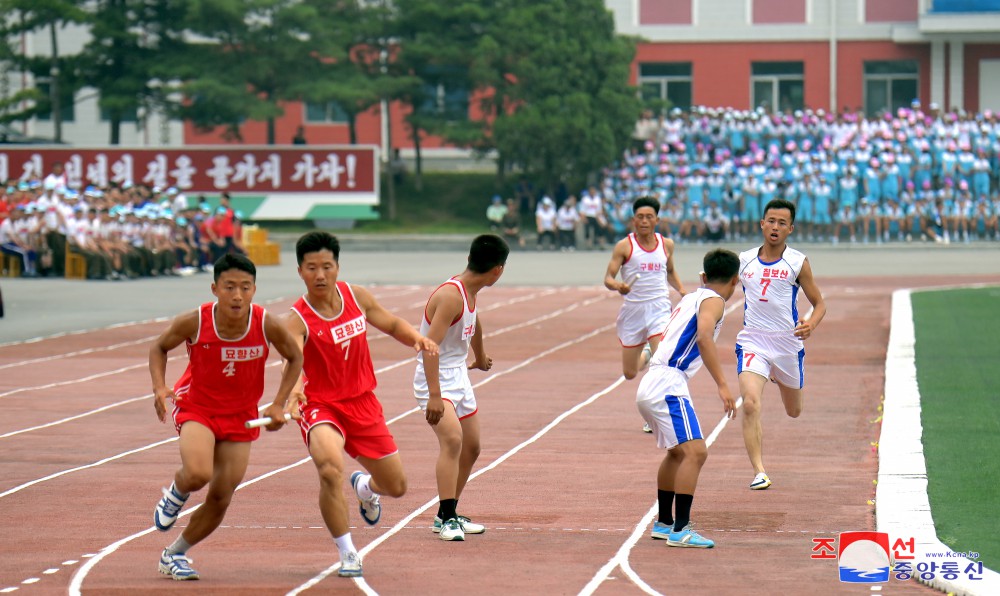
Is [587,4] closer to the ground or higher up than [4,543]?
higher up

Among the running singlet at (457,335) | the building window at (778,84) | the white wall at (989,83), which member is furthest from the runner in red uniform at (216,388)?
the white wall at (989,83)

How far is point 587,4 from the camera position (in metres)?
45.8

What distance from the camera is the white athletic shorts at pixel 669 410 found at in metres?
9.16

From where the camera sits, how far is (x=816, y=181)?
4247cm

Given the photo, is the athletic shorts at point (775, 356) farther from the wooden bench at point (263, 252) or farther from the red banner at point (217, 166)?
the red banner at point (217, 166)

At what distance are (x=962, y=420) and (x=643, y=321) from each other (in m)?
3.30

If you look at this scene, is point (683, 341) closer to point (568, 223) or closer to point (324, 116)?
point (568, 223)

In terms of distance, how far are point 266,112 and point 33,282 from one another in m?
14.2

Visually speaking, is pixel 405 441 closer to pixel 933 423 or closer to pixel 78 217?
pixel 933 423

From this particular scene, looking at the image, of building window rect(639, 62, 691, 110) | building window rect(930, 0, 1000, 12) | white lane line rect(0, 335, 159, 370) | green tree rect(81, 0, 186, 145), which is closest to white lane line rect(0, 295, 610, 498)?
white lane line rect(0, 335, 159, 370)

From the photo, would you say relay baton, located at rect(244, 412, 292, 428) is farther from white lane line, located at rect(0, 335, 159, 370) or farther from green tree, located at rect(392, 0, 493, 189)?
green tree, located at rect(392, 0, 493, 189)

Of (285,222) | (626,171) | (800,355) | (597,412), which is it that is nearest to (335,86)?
(285,222)

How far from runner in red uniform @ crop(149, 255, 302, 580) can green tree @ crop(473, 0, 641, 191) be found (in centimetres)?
3613

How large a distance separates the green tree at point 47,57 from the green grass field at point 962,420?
30.3m
